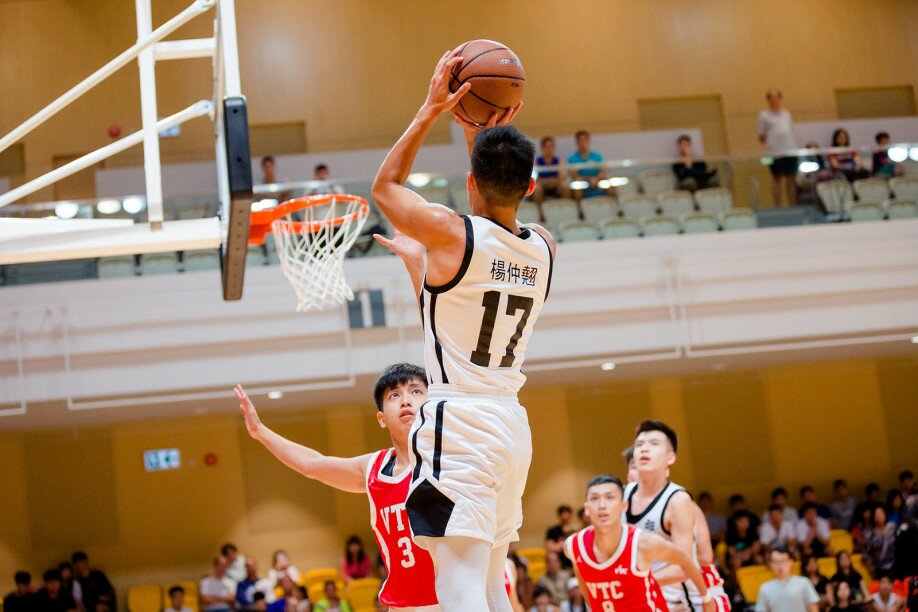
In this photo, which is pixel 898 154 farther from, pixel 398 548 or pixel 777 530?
pixel 398 548

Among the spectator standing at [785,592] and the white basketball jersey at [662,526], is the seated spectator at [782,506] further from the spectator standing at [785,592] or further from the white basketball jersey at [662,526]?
the white basketball jersey at [662,526]

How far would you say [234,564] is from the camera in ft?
47.0

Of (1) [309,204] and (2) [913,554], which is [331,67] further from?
(2) [913,554]

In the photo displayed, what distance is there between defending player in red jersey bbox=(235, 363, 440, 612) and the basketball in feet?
4.50

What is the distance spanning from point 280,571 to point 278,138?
21.6ft

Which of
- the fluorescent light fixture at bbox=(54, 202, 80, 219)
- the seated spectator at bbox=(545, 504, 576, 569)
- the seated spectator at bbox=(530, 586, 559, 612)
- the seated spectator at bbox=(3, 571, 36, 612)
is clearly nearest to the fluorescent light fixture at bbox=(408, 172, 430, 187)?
the fluorescent light fixture at bbox=(54, 202, 80, 219)

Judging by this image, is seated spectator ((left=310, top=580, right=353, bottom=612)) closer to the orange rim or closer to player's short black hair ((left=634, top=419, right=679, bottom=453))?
the orange rim

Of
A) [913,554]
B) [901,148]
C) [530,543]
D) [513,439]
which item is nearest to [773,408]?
[530,543]

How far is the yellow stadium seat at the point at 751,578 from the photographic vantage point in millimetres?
12940

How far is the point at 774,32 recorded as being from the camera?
18344 millimetres

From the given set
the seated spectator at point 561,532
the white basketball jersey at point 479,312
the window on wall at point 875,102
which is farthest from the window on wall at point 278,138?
the white basketball jersey at point 479,312

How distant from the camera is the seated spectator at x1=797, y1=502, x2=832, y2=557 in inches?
550

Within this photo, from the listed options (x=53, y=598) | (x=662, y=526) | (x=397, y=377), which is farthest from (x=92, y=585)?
(x=397, y=377)

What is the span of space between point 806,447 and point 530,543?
172 inches
